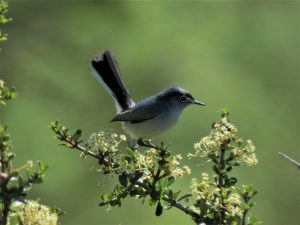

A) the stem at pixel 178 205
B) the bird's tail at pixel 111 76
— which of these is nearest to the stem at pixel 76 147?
the stem at pixel 178 205

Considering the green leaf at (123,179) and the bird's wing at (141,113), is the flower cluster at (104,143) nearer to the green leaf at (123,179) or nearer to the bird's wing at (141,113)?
the green leaf at (123,179)

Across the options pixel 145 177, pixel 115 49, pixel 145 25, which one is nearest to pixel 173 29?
pixel 145 25

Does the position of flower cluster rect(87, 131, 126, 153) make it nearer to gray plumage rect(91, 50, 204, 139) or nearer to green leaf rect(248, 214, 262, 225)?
green leaf rect(248, 214, 262, 225)

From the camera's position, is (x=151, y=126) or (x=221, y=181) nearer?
(x=221, y=181)

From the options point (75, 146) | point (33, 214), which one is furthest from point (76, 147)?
point (33, 214)

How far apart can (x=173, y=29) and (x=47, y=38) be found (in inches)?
74.7

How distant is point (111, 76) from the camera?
4.02 metres

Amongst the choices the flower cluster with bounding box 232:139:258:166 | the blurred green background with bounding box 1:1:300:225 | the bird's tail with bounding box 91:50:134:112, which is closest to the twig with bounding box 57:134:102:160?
the flower cluster with bounding box 232:139:258:166

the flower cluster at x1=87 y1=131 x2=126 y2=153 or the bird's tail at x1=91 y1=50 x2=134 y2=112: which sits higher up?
the bird's tail at x1=91 y1=50 x2=134 y2=112

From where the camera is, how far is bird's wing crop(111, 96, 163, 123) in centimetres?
380

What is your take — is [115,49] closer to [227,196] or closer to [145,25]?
[145,25]

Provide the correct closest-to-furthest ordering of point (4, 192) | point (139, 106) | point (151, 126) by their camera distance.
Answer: point (4, 192)
point (151, 126)
point (139, 106)

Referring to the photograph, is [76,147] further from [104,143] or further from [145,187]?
[145,187]

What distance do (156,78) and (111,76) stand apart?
4.59 m
